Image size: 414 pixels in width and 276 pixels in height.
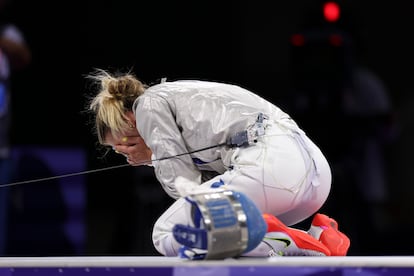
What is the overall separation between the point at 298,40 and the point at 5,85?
5.23ft

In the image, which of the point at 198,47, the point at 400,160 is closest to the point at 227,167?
the point at 198,47

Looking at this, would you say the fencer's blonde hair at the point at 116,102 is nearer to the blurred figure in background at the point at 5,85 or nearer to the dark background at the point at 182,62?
the blurred figure in background at the point at 5,85

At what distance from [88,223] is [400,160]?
183cm

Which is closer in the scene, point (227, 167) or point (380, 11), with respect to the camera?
point (227, 167)

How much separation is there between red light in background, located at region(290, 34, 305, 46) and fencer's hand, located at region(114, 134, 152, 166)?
2017 millimetres

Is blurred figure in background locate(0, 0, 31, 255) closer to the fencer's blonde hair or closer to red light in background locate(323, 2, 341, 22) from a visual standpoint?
the fencer's blonde hair

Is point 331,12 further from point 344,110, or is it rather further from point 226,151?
point 226,151

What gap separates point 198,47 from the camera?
4.30 meters

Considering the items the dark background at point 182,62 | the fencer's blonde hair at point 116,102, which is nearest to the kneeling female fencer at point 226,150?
the fencer's blonde hair at point 116,102

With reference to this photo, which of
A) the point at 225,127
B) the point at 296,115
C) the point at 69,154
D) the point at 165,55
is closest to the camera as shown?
the point at 225,127

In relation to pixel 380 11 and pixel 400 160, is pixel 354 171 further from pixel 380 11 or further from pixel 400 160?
pixel 380 11

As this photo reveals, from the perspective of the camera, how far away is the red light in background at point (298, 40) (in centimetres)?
413

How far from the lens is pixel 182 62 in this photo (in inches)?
167

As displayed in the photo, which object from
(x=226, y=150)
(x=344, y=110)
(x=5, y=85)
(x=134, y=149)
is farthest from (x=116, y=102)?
(x=344, y=110)
